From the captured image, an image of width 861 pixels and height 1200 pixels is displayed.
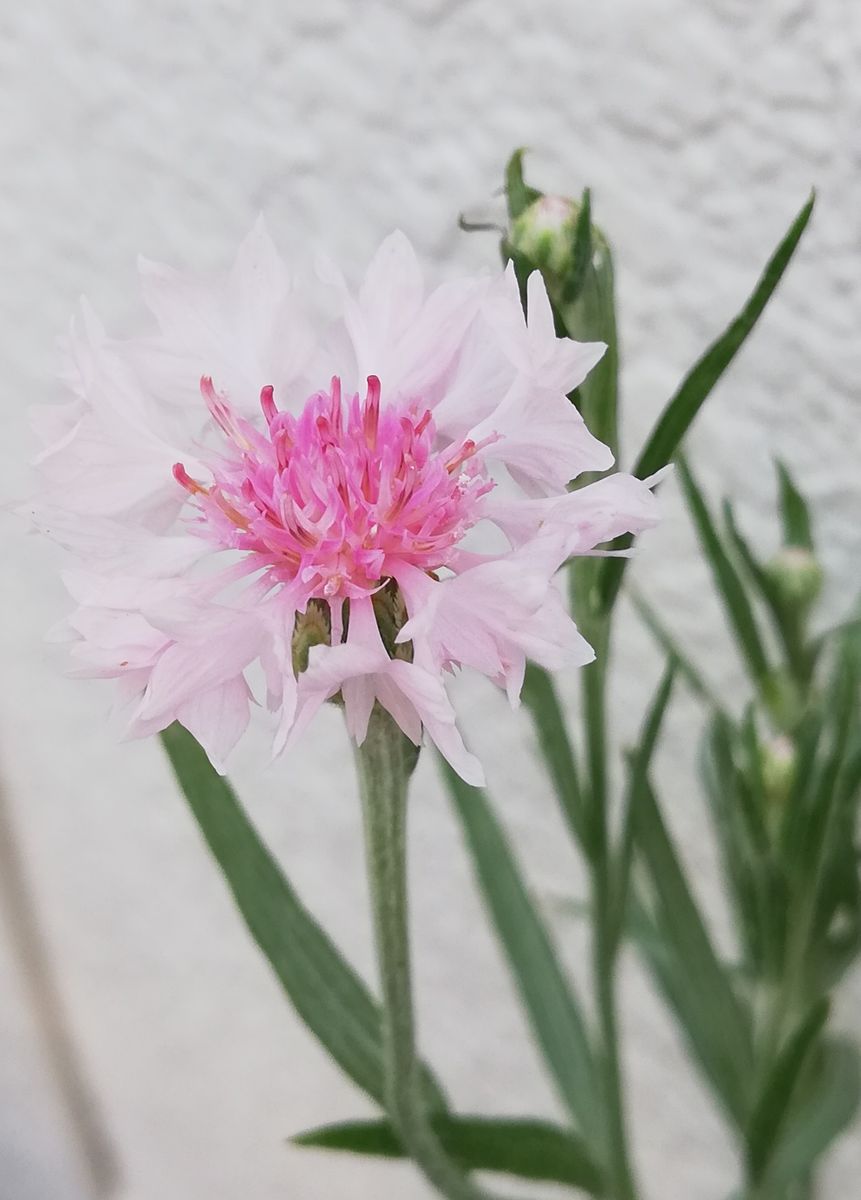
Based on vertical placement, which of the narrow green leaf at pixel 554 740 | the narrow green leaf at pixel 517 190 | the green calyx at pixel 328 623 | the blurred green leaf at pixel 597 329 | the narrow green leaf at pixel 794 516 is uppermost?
the narrow green leaf at pixel 517 190

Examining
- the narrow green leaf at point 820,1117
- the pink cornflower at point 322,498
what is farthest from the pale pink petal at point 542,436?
the narrow green leaf at point 820,1117

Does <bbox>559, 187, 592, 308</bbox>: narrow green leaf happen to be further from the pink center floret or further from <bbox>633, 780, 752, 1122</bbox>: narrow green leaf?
<bbox>633, 780, 752, 1122</bbox>: narrow green leaf

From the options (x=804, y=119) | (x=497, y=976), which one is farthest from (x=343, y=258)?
(x=497, y=976)

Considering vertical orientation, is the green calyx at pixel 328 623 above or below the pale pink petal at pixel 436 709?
above

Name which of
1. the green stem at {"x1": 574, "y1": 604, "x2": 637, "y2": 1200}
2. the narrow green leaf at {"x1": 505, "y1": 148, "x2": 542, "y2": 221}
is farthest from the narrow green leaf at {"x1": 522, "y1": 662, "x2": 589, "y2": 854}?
the narrow green leaf at {"x1": 505, "y1": 148, "x2": 542, "y2": 221}

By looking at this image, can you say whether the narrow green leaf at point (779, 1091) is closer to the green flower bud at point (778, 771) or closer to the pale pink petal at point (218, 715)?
the green flower bud at point (778, 771)

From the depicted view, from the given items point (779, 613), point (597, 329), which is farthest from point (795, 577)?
point (597, 329)

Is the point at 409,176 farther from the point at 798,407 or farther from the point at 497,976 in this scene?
the point at 497,976

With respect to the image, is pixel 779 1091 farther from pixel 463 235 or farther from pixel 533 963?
pixel 463 235
